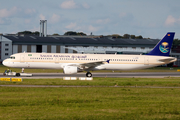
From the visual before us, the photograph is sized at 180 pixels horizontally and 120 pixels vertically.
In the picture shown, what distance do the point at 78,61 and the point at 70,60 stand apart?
1496mm

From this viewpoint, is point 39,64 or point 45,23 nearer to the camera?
point 39,64

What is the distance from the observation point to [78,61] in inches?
1938

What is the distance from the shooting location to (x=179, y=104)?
2150 centimetres

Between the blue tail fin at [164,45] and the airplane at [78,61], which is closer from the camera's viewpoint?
the airplane at [78,61]

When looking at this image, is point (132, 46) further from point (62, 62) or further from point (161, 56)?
point (62, 62)

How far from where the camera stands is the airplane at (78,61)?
47969 millimetres

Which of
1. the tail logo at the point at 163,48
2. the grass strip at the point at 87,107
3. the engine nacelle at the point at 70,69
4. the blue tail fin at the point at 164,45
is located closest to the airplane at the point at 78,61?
the engine nacelle at the point at 70,69

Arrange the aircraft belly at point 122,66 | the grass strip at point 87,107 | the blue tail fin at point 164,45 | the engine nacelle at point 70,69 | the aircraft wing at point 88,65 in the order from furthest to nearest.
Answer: the blue tail fin at point 164,45 < the aircraft belly at point 122,66 < the aircraft wing at point 88,65 < the engine nacelle at point 70,69 < the grass strip at point 87,107

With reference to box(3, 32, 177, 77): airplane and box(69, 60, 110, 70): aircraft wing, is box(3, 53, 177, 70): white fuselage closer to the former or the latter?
box(3, 32, 177, 77): airplane

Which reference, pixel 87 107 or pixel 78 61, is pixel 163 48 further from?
pixel 87 107

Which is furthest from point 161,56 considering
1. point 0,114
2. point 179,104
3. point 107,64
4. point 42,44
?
point 42,44

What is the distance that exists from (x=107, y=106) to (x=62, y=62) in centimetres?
2913

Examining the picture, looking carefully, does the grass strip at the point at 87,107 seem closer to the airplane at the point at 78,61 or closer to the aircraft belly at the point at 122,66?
the airplane at the point at 78,61

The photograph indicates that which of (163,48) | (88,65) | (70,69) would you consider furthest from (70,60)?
(163,48)
